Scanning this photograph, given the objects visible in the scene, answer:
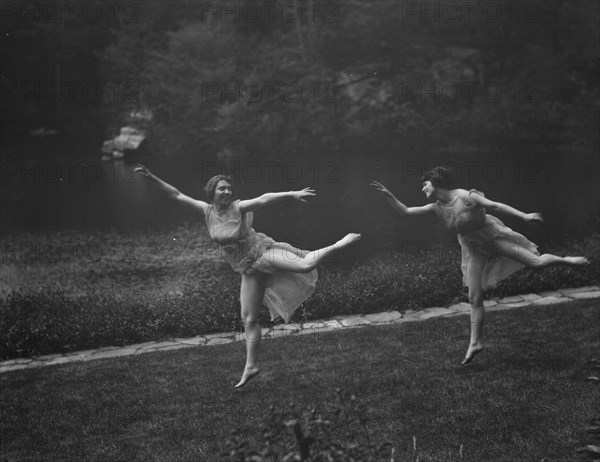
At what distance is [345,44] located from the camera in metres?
31.2

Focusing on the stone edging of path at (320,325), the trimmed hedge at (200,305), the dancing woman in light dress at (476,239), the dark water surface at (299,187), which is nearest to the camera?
the dancing woman in light dress at (476,239)

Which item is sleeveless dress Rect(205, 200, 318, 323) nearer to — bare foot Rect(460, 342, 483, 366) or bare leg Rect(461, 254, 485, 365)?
bare leg Rect(461, 254, 485, 365)

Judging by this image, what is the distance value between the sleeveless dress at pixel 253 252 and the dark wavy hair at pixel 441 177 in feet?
4.91

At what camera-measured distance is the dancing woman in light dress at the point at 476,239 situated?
716cm

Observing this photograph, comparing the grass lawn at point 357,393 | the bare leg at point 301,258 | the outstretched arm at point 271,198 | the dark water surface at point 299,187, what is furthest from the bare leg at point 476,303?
the dark water surface at point 299,187

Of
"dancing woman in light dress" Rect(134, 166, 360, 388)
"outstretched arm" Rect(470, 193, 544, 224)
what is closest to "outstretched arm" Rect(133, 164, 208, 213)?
"dancing woman in light dress" Rect(134, 166, 360, 388)

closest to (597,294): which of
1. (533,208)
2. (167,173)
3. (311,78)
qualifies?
(533,208)

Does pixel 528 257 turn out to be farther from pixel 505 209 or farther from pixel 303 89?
pixel 303 89

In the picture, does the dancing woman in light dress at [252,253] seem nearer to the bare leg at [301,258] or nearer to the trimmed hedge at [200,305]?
the bare leg at [301,258]

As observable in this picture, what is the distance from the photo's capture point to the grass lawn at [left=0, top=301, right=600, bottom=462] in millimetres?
6113

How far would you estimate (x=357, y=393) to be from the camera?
23.2 feet

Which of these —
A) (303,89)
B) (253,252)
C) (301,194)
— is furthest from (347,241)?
(303,89)

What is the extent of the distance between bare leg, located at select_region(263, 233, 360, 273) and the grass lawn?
4.20ft

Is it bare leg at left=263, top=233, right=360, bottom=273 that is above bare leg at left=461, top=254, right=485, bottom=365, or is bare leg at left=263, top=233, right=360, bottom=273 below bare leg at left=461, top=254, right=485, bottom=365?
above
